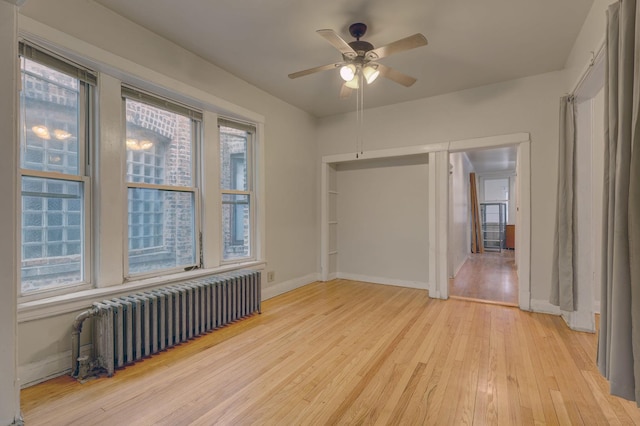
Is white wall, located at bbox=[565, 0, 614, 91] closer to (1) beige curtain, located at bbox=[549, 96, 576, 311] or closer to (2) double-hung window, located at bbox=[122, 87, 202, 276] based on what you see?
(1) beige curtain, located at bbox=[549, 96, 576, 311]

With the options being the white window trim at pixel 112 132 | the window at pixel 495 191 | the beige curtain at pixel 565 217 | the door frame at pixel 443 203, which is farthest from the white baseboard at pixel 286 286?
the window at pixel 495 191

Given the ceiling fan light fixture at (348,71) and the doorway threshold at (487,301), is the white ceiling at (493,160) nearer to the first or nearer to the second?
the doorway threshold at (487,301)

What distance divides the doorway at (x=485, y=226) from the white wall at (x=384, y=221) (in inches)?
22.6

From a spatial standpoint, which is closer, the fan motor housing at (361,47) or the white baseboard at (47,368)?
the white baseboard at (47,368)

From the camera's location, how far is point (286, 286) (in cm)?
444

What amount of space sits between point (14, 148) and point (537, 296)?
481 cm

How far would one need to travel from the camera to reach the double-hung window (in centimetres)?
277

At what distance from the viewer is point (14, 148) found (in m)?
1.55

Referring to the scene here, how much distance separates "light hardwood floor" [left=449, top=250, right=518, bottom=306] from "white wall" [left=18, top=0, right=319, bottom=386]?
2434mm

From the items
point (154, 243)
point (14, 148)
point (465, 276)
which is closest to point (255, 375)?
point (154, 243)

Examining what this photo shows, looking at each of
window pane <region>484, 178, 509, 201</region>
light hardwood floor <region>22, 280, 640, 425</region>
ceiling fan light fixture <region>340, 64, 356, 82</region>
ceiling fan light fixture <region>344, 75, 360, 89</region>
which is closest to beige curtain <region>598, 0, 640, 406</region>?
light hardwood floor <region>22, 280, 640, 425</region>

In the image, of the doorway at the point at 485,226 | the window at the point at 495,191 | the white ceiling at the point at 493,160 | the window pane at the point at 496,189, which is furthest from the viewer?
the window pane at the point at 496,189

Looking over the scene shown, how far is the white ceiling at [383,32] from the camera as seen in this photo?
7.91ft

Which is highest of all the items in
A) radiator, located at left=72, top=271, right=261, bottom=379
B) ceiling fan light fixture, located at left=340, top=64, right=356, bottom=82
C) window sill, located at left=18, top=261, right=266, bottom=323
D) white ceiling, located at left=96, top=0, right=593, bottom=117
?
white ceiling, located at left=96, top=0, right=593, bottom=117
